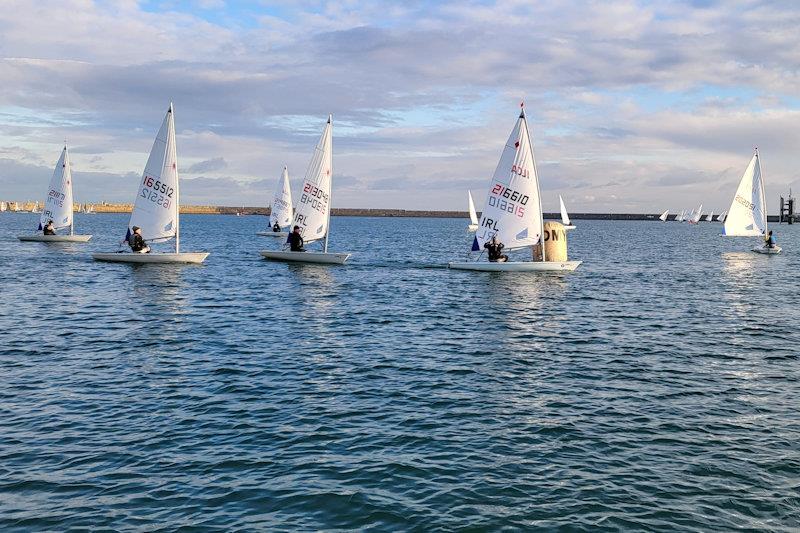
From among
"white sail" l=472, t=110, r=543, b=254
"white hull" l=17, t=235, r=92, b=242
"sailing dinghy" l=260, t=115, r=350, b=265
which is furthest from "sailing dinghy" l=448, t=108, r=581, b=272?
"white hull" l=17, t=235, r=92, b=242

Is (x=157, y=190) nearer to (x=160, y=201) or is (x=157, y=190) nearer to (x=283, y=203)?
(x=160, y=201)

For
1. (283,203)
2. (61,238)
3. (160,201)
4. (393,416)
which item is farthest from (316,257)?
(283,203)

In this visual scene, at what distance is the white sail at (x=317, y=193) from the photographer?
4647 cm

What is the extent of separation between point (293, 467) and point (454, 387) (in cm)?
641

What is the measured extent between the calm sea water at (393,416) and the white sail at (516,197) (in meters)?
13.3

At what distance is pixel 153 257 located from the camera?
1788 inches

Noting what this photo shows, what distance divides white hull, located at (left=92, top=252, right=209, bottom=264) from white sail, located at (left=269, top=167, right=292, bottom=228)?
4268 centimetres

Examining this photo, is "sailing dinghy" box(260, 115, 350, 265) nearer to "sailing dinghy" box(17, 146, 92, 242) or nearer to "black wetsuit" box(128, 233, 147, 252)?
"black wetsuit" box(128, 233, 147, 252)

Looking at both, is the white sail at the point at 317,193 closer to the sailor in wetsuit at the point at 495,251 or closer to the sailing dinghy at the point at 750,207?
the sailor in wetsuit at the point at 495,251

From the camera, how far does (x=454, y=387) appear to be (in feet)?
57.3

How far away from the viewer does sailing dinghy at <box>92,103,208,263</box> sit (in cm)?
4559

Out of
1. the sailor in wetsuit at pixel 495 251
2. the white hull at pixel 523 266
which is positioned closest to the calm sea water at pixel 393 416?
the white hull at pixel 523 266

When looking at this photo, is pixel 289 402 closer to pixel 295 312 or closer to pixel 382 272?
pixel 295 312

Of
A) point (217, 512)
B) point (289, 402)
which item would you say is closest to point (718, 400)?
point (289, 402)
